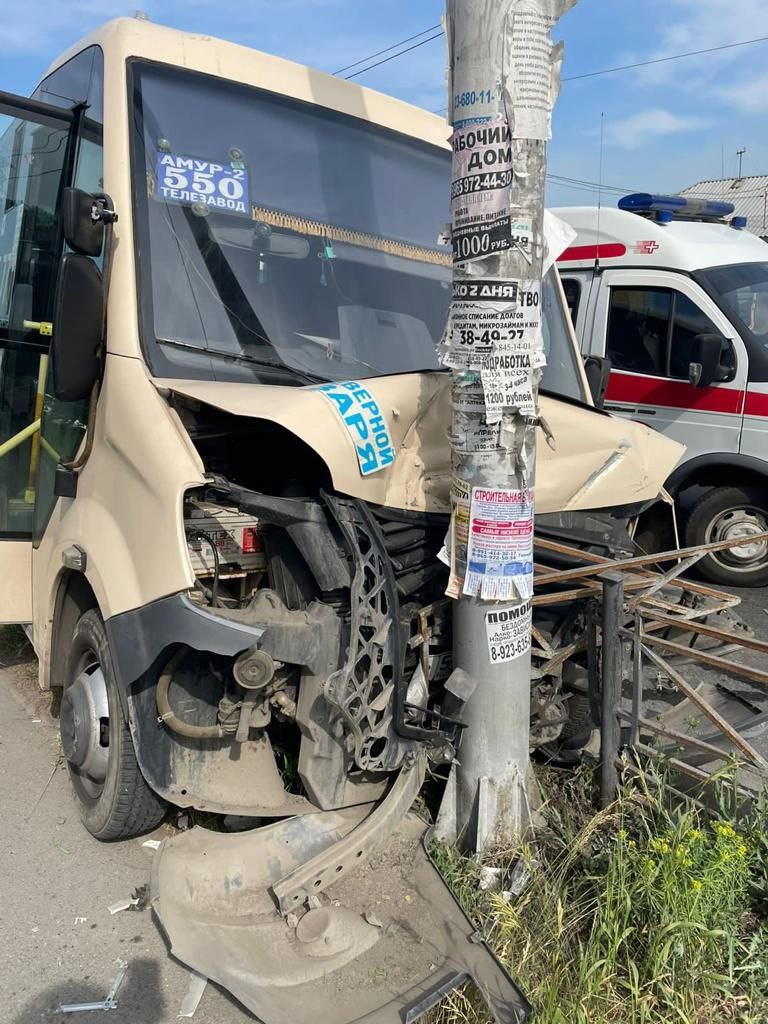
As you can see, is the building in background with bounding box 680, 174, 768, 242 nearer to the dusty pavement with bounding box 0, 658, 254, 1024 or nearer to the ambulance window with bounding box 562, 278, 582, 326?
the ambulance window with bounding box 562, 278, 582, 326

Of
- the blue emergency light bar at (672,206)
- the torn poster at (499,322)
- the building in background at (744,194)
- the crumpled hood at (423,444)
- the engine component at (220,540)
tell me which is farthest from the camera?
the building in background at (744,194)

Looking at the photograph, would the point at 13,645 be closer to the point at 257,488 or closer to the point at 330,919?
the point at 257,488

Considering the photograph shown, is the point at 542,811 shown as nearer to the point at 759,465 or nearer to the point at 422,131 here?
the point at 422,131

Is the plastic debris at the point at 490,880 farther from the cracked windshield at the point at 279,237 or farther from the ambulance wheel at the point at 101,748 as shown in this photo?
the cracked windshield at the point at 279,237

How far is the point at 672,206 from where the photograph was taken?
721cm

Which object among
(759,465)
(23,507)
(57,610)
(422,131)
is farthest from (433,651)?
(759,465)

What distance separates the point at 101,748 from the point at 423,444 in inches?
63.6

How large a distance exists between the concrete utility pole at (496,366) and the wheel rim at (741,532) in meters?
4.19

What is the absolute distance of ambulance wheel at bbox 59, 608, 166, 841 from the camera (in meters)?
2.96

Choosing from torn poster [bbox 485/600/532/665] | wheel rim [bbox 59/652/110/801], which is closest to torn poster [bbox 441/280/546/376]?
torn poster [bbox 485/600/532/665]

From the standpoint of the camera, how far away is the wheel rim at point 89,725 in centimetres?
306

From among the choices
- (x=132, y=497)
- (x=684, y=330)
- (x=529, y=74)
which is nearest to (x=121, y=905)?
Result: (x=132, y=497)

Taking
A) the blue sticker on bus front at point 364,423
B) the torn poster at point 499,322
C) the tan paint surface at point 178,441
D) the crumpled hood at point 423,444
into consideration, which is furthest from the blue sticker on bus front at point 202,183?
the torn poster at point 499,322

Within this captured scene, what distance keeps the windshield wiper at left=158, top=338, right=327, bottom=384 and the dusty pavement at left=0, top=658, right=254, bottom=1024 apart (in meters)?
1.87
